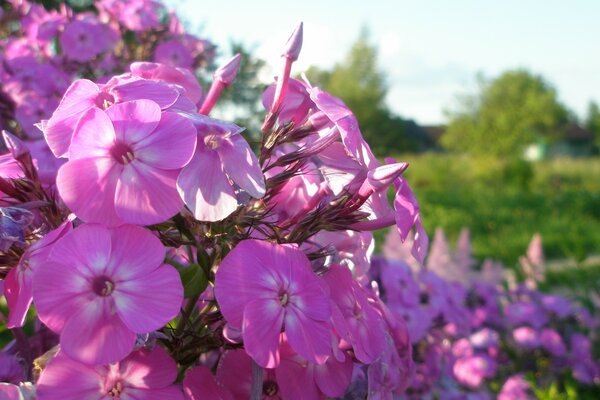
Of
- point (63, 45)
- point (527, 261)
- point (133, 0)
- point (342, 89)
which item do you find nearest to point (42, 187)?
point (63, 45)

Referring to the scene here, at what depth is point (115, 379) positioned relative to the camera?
30.0 inches

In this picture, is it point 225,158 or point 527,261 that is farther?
point 527,261

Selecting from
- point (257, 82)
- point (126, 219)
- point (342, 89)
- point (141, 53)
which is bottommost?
point (342, 89)

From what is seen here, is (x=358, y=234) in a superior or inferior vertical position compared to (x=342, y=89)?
superior

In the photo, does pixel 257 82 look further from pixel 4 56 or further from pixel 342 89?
pixel 342 89

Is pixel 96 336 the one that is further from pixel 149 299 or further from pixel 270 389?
pixel 270 389

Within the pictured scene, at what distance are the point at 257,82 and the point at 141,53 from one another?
6.47ft

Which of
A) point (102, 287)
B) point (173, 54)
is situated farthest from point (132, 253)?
point (173, 54)

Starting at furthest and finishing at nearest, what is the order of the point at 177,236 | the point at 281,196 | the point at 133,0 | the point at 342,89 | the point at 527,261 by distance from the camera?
the point at 342,89 → the point at 527,261 → the point at 133,0 → the point at 281,196 → the point at 177,236

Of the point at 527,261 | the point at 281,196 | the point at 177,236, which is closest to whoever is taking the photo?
the point at 177,236

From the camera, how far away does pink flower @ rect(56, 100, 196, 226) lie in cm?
74

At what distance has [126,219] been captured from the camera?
0.73m

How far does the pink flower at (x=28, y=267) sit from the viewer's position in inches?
29.8

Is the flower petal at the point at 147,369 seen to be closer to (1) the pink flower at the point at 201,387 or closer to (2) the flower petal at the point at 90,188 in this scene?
(1) the pink flower at the point at 201,387
